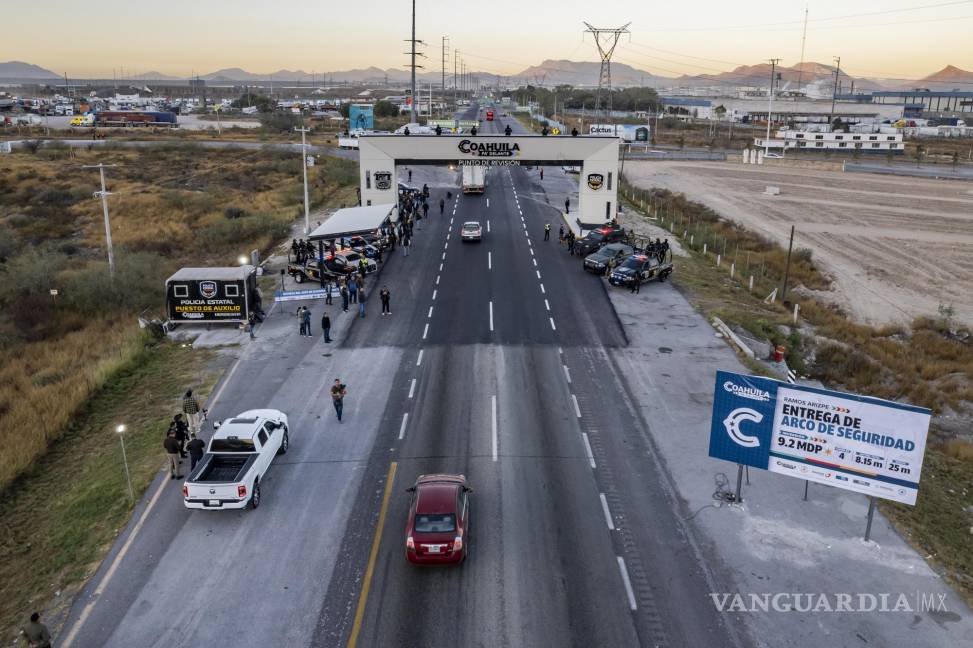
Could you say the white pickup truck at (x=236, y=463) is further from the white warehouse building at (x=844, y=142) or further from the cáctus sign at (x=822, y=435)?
the white warehouse building at (x=844, y=142)

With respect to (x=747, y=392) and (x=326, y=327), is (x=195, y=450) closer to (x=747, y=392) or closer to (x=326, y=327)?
(x=326, y=327)

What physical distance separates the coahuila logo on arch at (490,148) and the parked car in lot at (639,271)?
48.5 feet

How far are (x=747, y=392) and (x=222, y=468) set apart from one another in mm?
13779

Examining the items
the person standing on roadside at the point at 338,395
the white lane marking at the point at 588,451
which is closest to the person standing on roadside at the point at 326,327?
the person standing on roadside at the point at 338,395

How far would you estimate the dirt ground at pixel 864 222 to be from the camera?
1729 inches

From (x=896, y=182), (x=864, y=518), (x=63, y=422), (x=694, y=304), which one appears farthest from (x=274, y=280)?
(x=896, y=182)

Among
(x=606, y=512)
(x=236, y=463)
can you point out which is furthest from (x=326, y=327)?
(x=606, y=512)

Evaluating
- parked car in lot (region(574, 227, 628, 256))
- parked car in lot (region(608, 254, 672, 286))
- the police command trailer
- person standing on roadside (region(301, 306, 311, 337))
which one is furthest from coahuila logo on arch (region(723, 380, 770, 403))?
parked car in lot (region(574, 227, 628, 256))

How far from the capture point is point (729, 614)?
14383mm

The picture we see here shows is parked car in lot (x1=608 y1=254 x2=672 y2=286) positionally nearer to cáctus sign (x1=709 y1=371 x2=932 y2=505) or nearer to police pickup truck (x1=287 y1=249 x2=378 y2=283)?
police pickup truck (x1=287 y1=249 x2=378 y2=283)

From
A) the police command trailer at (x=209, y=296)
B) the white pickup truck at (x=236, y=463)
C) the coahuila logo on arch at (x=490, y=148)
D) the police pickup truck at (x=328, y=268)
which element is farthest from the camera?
the coahuila logo on arch at (x=490, y=148)

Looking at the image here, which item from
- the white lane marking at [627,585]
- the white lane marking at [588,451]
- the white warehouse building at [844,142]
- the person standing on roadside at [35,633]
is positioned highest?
the white warehouse building at [844,142]

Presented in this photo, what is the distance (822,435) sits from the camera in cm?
1680

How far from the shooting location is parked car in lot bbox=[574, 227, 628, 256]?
46625 mm
